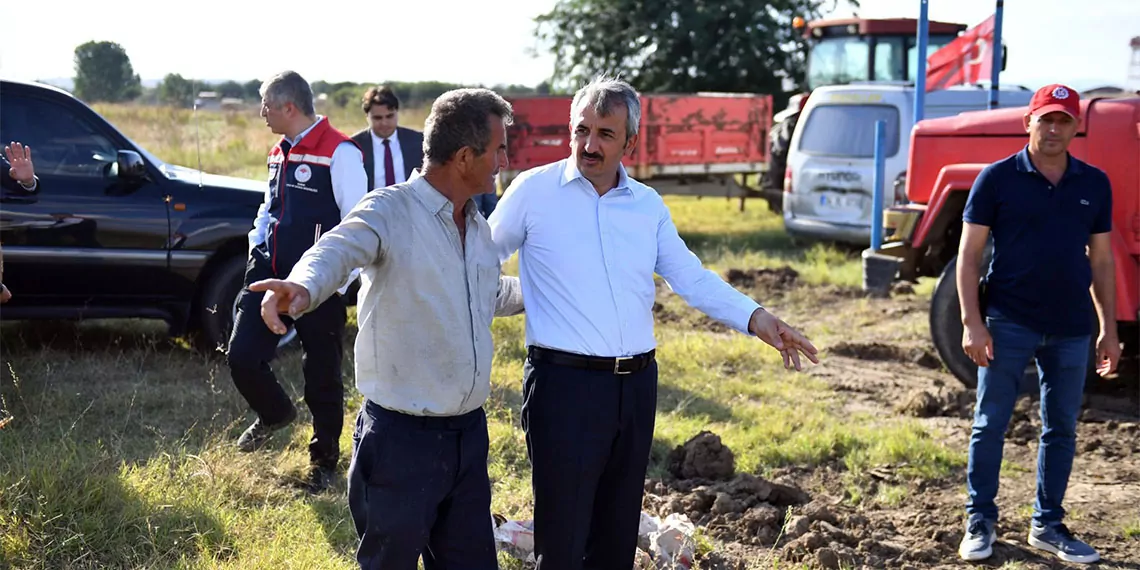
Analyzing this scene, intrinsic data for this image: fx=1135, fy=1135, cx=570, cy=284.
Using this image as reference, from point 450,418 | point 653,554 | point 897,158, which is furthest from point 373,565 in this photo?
point 897,158

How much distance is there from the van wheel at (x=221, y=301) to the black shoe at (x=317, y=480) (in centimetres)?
192

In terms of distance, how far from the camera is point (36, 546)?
3.85 meters

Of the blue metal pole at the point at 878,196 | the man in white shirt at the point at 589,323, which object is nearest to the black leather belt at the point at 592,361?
the man in white shirt at the point at 589,323

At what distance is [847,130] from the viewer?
37.7ft

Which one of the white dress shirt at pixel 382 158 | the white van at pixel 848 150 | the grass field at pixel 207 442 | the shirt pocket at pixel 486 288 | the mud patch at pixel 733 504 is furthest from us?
the white van at pixel 848 150

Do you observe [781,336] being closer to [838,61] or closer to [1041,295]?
[1041,295]

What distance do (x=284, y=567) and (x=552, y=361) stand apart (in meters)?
1.33

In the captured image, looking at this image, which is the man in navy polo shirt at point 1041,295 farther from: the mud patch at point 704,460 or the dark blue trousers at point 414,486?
the dark blue trousers at point 414,486

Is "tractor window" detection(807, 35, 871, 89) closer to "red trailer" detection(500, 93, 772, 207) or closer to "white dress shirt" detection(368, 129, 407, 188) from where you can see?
"red trailer" detection(500, 93, 772, 207)

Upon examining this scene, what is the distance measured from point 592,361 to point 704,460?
2278 millimetres

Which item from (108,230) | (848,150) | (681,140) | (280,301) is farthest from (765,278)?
(280,301)

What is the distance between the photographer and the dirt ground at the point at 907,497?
4.38 metres

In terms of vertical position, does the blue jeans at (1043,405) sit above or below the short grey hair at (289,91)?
below

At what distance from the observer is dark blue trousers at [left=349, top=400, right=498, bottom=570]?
9.27 feet
